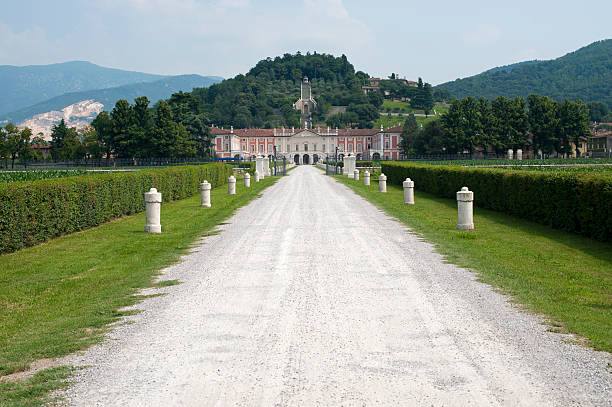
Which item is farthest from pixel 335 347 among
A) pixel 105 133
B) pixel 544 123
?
pixel 105 133

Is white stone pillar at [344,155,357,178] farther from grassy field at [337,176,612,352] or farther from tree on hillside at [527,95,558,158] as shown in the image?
tree on hillside at [527,95,558,158]

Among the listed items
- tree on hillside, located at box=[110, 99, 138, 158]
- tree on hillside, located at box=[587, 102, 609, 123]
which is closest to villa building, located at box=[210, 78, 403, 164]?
tree on hillside, located at box=[110, 99, 138, 158]

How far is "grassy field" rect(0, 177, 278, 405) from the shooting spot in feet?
18.2

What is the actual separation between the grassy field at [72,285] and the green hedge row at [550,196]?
871cm

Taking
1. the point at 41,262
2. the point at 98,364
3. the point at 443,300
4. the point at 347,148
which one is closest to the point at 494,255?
the point at 443,300

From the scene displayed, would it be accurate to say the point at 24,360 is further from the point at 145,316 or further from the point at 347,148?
the point at 347,148

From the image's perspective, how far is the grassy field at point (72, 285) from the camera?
555 centimetres

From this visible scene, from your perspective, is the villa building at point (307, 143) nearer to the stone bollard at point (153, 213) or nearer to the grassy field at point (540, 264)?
the grassy field at point (540, 264)

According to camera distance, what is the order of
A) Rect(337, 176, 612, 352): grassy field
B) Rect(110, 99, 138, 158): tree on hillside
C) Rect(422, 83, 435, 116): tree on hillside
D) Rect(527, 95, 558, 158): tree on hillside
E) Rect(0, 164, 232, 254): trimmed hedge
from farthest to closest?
Rect(422, 83, 435, 116): tree on hillside < Rect(527, 95, 558, 158): tree on hillside < Rect(110, 99, 138, 158): tree on hillside < Rect(0, 164, 232, 254): trimmed hedge < Rect(337, 176, 612, 352): grassy field

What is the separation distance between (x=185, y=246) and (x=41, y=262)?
9.10 ft

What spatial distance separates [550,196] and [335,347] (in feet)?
35.6

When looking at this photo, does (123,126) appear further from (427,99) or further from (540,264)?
(427,99)

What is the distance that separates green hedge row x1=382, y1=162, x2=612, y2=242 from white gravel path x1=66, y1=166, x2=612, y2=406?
4.70 m

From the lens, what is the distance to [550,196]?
14273mm
